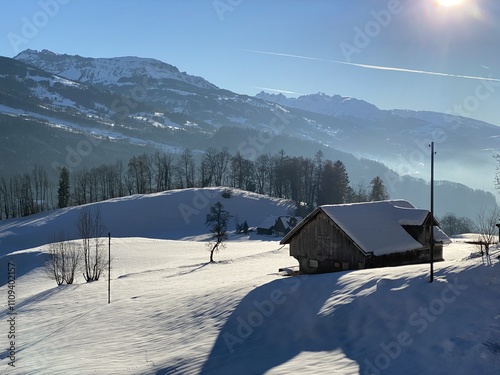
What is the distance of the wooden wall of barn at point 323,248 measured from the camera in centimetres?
2569

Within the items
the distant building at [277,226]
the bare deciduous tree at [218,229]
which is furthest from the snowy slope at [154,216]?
the bare deciduous tree at [218,229]

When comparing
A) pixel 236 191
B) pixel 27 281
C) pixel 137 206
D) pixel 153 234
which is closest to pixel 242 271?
pixel 27 281

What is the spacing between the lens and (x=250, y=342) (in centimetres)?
1677

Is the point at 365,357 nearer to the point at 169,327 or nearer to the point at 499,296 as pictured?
the point at 499,296

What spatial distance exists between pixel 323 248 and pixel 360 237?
2.78 metres

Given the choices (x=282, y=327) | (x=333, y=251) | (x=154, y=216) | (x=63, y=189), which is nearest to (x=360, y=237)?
(x=333, y=251)

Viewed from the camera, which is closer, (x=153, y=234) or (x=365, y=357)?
(x=365, y=357)

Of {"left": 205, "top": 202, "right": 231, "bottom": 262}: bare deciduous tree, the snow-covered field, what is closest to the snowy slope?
{"left": 205, "top": 202, "right": 231, "bottom": 262}: bare deciduous tree

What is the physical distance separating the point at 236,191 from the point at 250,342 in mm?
84104

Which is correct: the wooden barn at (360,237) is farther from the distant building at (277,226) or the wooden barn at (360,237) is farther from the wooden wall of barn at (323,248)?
the distant building at (277,226)

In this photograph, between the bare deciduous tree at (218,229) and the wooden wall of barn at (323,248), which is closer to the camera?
the wooden wall of barn at (323,248)

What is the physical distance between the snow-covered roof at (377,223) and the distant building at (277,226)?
5029 cm

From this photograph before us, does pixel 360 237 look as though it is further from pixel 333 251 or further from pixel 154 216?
pixel 154 216

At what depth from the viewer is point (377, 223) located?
90.6 feet
